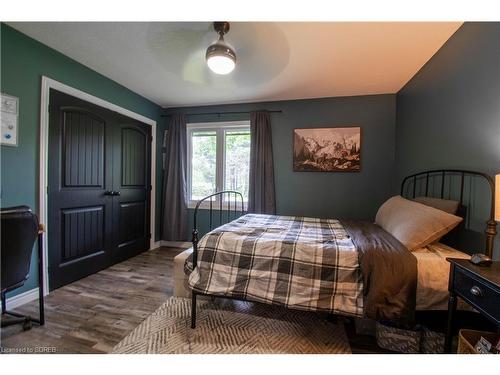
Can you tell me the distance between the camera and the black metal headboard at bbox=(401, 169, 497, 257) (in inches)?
49.9

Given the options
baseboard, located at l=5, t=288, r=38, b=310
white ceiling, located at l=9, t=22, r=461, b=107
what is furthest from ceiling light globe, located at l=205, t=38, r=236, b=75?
baseboard, located at l=5, t=288, r=38, b=310

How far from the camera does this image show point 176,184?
11.4 feet

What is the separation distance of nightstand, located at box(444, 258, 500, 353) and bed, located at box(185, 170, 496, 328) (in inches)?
6.4

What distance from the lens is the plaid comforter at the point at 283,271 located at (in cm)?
129

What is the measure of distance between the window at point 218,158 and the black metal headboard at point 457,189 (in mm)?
2175

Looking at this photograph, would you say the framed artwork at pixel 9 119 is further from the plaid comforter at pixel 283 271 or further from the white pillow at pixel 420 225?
the white pillow at pixel 420 225

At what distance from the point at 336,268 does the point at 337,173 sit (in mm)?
2052

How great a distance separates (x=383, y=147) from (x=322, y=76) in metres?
1.34

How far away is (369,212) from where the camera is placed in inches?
119

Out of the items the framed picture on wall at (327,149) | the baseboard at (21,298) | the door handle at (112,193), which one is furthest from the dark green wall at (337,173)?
the baseboard at (21,298)

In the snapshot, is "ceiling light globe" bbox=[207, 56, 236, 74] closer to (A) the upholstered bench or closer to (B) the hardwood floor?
(A) the upholstered bench

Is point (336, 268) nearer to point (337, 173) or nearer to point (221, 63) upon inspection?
point (221, 63)

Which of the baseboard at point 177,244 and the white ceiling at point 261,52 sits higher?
the white ceiling at point 261,52
